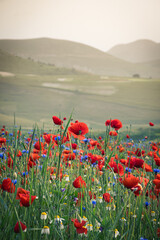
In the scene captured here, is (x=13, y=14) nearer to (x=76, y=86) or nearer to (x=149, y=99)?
(x=76, y=86)

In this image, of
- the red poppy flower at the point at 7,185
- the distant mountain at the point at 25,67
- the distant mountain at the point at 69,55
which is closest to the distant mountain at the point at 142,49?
the distant mountain at the point at 69,55

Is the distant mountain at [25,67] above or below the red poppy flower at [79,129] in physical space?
above

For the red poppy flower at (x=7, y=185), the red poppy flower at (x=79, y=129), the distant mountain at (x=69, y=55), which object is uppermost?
the distant mountain at (x=69, y=55)

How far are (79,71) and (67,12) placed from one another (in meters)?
1.86

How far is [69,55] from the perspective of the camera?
16.0 feet

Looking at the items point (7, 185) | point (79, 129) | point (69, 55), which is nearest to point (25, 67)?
point (69, 55)

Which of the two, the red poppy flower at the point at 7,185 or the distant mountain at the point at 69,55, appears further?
the distant mountain at the point at 69,55

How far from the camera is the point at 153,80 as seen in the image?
4.57m

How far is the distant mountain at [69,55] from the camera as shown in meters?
3.87

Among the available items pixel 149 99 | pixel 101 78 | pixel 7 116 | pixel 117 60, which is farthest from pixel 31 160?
pixel 117 60

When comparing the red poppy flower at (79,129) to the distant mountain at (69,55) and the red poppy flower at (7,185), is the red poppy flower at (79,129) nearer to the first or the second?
the red poppy flower at (7,185)

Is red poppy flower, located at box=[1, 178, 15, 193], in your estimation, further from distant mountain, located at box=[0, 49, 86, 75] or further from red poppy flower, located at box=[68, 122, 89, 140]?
distant mountain, located at box=[0, 49, 86, 75]

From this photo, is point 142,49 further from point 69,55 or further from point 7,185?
point 7,185

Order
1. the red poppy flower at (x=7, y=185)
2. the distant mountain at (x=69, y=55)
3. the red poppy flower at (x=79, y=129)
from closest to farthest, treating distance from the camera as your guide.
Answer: the red poppy flower at (x=7, y=185) → the red poppy flower at (x=79, y=129) → the distant mountain at (x=69, y=55)
